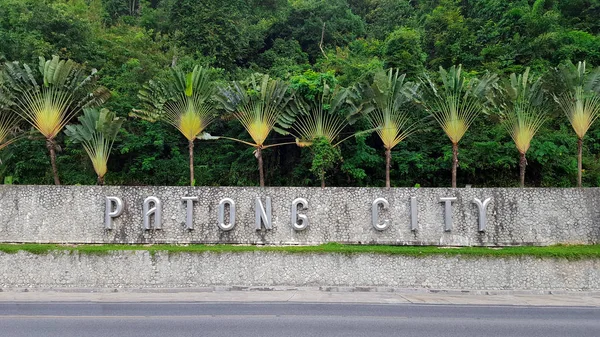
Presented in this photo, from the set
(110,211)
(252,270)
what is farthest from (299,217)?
(110,211)

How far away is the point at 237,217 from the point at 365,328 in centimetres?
811

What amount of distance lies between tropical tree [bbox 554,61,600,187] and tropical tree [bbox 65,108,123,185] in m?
15.5

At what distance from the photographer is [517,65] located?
2252cm

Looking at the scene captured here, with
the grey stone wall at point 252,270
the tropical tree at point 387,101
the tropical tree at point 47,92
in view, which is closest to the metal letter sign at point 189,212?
the grey stone wall at point 252,270

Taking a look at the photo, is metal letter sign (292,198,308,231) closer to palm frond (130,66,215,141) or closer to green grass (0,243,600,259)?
green grass (0,243,600,259)

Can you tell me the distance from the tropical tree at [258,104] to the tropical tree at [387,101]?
2784 mm

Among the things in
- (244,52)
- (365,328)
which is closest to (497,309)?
(365,328)

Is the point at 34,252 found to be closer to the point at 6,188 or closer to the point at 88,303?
the point at 6,188

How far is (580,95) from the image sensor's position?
55.1 ft

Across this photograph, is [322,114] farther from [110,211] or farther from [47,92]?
[47,92]

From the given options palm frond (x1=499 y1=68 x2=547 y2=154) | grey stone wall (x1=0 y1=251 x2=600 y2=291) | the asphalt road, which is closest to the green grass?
grey stone wall (x1=0 y1=251 x2=600 y2=291)

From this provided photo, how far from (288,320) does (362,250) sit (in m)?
5.77

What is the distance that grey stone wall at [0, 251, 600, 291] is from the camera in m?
14.7

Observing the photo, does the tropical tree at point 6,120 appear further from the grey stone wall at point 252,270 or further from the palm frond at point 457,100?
the palm frond at point 457,100
